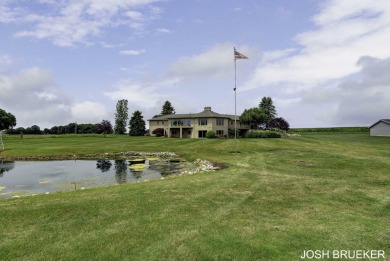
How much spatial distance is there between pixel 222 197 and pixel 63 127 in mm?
173110

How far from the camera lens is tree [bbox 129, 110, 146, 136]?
306 ft

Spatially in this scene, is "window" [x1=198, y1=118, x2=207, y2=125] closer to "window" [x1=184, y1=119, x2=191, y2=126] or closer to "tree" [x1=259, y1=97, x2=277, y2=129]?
"window" [x1=184, y1=119, x2=191, y2=126]

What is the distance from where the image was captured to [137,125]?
93.8 metres

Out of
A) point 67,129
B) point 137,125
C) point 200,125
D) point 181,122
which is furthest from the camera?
point 67,129

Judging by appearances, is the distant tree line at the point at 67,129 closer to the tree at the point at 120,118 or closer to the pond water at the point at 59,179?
the tree at the point at 120,118

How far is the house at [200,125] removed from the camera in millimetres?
71312

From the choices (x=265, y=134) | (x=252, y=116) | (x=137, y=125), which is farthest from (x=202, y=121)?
(x=137, y=125)

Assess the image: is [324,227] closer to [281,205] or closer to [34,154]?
[281,205]

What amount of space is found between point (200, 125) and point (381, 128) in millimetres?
44426

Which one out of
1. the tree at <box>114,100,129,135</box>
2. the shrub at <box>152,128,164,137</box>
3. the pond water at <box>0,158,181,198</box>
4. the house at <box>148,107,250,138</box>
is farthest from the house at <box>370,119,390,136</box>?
the tree at <box>114,100,129,135</box>

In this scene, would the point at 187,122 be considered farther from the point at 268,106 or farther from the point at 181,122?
Result: the point at 268,106

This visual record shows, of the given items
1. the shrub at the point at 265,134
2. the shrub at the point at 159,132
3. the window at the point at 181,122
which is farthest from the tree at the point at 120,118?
the shrub at the point at 265,134

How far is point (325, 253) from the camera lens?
7359 mm

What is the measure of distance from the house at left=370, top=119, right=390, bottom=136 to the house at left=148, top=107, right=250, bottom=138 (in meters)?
31.5
